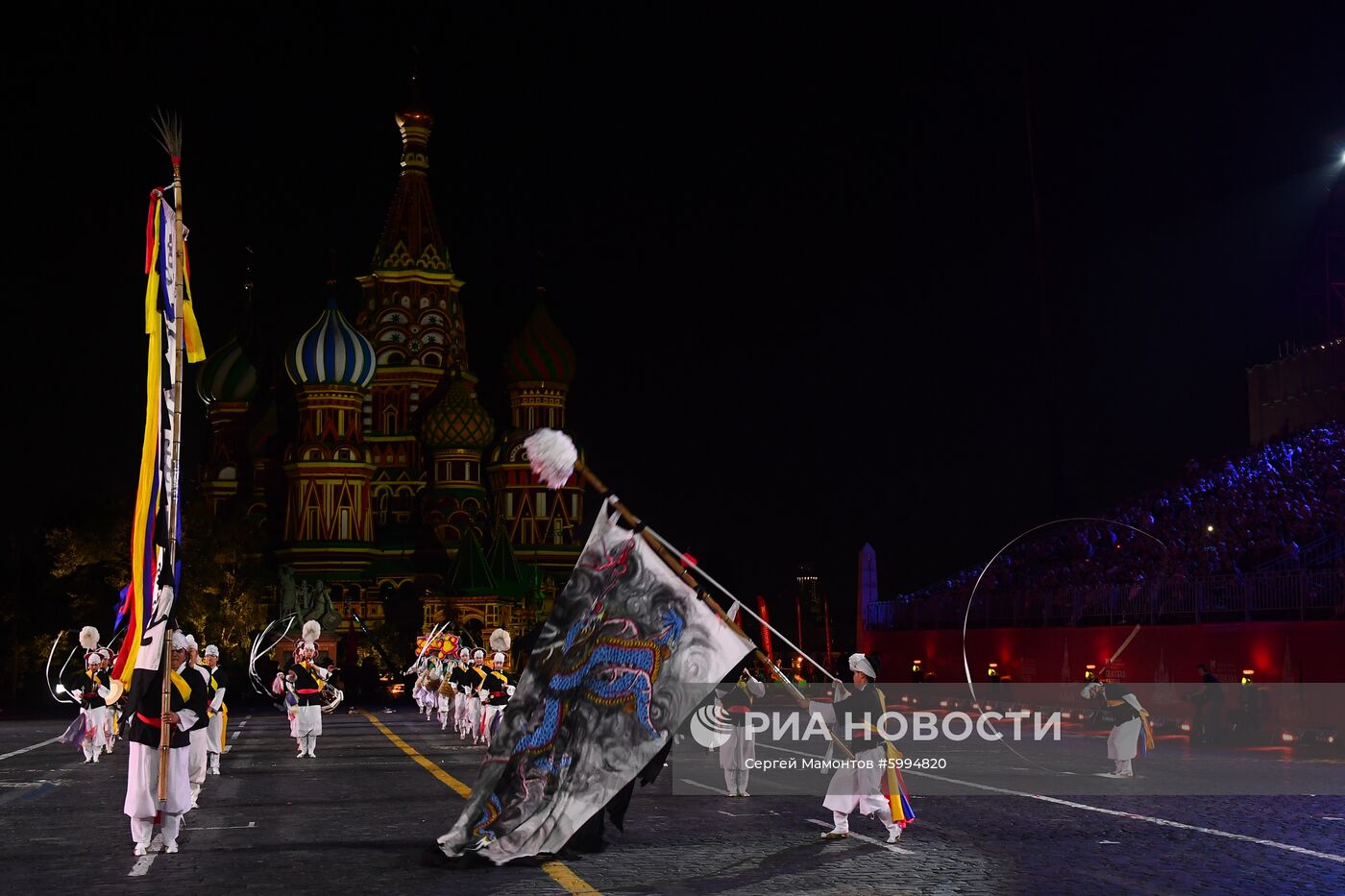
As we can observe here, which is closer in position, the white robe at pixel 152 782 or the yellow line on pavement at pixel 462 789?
the yellow line on pavement at pixel 462 789

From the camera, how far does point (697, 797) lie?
723 inches

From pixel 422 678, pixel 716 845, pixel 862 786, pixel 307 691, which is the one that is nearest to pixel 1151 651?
pixel 307 691

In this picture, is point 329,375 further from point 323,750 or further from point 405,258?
point 323,750

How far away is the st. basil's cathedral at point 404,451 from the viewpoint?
295ft

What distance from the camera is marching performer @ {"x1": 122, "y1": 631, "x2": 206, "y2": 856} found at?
13180 mm

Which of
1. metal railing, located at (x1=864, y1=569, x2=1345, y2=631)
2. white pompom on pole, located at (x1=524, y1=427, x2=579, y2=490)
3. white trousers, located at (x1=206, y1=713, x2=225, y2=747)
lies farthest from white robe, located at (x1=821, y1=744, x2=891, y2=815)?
metal railing, located at (x1=864, y1=569, x2=1345, y2=631)

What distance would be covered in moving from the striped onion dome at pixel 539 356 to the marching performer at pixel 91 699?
6863 centimetres

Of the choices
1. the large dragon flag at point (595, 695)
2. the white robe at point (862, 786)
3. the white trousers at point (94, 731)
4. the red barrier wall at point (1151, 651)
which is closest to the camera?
the large dragon flag at point (595, 695)

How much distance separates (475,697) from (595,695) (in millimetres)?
18575

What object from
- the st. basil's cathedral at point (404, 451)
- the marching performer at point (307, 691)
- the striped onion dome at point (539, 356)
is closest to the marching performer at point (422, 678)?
the marching performer at point (307, 691)

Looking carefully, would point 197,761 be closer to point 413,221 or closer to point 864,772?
point 864,772

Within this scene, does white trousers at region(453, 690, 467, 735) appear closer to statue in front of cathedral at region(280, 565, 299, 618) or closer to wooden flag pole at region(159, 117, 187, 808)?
wooden flag pole at region(159, 117, 187, 808)

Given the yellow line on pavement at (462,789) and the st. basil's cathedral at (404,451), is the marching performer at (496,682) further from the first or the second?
the st. basil's cathedral at (404,451)

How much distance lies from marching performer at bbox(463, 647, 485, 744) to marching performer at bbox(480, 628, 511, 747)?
14cm
